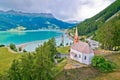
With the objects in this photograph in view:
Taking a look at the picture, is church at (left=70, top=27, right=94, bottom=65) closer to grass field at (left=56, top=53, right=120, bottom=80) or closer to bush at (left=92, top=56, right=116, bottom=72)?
bush at (left=92, top=56, right=116, bottom=72)

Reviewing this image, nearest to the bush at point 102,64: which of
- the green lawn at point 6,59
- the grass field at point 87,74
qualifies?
the grass field at point 87,74

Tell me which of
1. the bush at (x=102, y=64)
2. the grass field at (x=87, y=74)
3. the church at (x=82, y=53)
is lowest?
the grass field at (x=87, y=74)

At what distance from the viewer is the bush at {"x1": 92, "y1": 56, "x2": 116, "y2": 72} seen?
63.5 metres

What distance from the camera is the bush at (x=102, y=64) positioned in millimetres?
63531

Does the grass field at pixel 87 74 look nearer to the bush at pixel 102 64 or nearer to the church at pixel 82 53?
the bush at pixel 102 64

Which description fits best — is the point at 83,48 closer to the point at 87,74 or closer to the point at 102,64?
the point at 102,64

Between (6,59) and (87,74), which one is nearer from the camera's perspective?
(87,74)

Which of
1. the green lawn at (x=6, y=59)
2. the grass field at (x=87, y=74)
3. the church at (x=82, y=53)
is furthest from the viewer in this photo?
the green lawn at (x=6, y=59)

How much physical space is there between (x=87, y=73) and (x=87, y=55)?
5.69m

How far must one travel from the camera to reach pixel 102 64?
63.8 m

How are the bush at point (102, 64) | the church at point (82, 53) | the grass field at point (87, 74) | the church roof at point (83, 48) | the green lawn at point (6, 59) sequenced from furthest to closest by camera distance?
→ 1. the green lawn at point (6, 59)
2. the church roof at point (83, 48)
3. the church at point (82, 53)
4. the bush at point (102, 64)
5. the grass field at point (87, 74)

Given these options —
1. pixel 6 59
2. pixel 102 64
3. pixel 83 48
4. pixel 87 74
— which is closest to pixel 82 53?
pixel 83 48

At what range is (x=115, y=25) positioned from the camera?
283 feet

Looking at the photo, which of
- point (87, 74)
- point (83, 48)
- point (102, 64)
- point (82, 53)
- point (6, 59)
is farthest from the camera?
point (6, 59)
